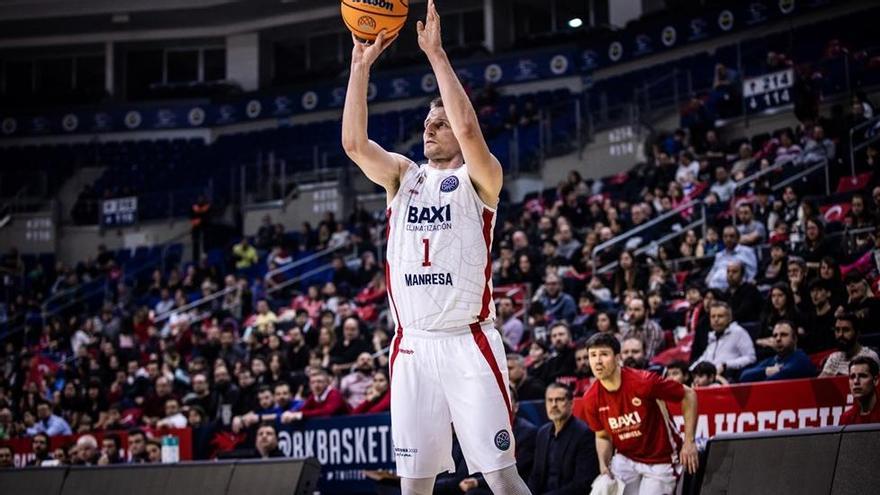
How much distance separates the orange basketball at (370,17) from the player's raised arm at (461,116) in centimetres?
27

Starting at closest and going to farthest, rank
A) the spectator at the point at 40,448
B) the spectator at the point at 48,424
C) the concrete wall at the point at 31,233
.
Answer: the spectator at the point at 40,448 < the spectator at the point at 48,424 < the concrete wall at the point at 31,233

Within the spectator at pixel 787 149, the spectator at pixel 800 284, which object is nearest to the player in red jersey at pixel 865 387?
the spectator at pixel 800 284

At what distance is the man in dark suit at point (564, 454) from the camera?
8.22 meters

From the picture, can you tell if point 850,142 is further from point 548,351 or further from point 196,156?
point 196,156

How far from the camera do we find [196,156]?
29688mm

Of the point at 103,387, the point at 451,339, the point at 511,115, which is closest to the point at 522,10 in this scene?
the point at 511,115

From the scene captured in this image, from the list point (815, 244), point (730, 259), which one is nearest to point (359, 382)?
point (730, 259)

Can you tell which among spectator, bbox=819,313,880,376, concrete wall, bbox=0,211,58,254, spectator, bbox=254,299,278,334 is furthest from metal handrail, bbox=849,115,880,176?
concrete wall, bbox=0,211,58,254

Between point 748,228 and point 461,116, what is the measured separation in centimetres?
914

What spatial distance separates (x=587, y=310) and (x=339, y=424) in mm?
3606

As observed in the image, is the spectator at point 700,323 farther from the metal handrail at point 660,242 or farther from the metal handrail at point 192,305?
the metal handrail at point 192,305

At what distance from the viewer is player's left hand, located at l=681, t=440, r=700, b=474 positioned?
702cm

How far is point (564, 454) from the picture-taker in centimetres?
835

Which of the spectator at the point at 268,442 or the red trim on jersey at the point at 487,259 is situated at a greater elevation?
the red trim on jersey at the point at 487,259
